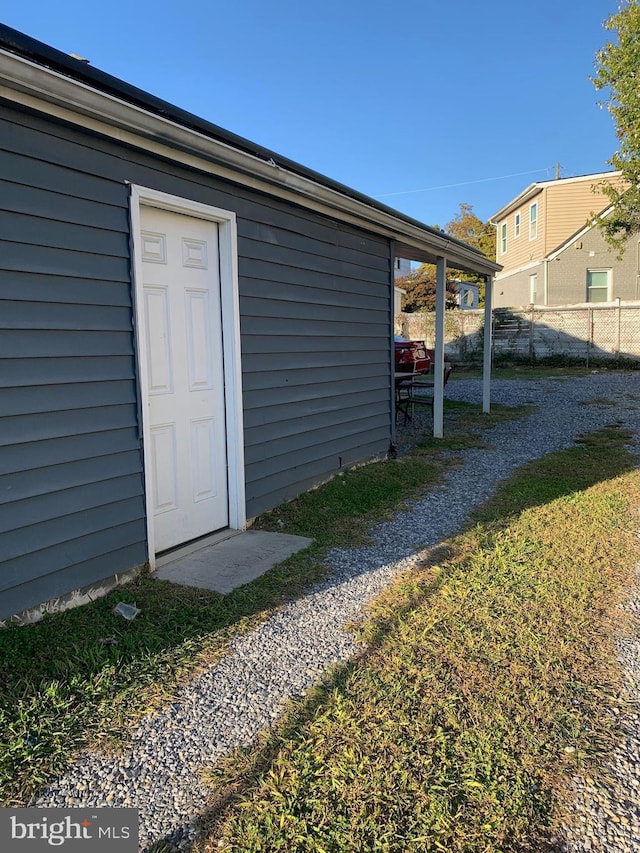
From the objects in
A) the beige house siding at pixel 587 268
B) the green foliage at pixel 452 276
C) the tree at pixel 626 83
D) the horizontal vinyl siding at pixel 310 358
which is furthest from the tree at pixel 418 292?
the horizontal vinyl siding at pixel 310 358

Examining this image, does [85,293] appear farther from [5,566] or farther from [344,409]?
[344,409]

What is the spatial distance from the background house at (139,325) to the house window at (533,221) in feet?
64.1

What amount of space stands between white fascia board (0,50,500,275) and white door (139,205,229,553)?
0.42 meters

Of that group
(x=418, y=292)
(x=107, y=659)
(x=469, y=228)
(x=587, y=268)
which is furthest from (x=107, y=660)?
(x=469, y=228)

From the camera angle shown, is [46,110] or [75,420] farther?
[75,420]

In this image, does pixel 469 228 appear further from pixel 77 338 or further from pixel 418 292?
pixel 77 338

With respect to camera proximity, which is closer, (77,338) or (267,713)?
(267,713)

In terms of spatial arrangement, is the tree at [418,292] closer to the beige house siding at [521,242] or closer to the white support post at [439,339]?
the beige house siding at [521,242]

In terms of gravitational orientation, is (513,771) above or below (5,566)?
below

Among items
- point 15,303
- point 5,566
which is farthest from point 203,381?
point 5,566

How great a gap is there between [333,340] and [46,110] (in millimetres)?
3595

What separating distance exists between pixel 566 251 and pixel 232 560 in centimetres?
2023

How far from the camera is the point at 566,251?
20.9 meters

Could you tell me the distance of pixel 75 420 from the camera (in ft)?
11.1
